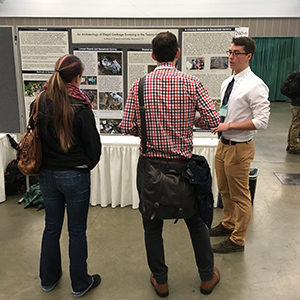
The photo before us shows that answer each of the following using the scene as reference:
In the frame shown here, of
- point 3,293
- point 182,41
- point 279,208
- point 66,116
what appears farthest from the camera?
point 279,208

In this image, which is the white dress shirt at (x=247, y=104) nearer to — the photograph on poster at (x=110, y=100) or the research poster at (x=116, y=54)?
the research poster at (x=116, y=54)

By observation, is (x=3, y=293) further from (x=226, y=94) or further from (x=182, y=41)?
(x=182, y=41)

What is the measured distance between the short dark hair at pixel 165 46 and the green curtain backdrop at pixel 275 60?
418 inches

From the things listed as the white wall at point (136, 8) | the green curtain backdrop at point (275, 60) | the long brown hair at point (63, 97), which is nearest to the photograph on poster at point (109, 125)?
the long brown hair at point (63, 97)

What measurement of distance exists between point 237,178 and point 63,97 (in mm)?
1365

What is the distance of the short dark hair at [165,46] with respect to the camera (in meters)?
1.61

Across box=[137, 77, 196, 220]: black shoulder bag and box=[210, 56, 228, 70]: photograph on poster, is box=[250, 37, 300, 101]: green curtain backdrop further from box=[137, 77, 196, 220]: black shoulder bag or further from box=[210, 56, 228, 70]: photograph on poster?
box=[137, 77, 196, 220]: black shoulder bag

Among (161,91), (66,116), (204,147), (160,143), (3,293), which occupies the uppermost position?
(161,91)

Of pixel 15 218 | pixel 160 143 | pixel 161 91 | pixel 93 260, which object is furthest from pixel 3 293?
pixel 161 91

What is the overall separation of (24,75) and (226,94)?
79.8 inches

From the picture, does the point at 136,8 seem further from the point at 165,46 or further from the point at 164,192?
the point at 164,192

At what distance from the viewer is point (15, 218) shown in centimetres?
303

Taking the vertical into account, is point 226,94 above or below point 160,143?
above

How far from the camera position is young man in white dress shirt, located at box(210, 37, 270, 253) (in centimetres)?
214
